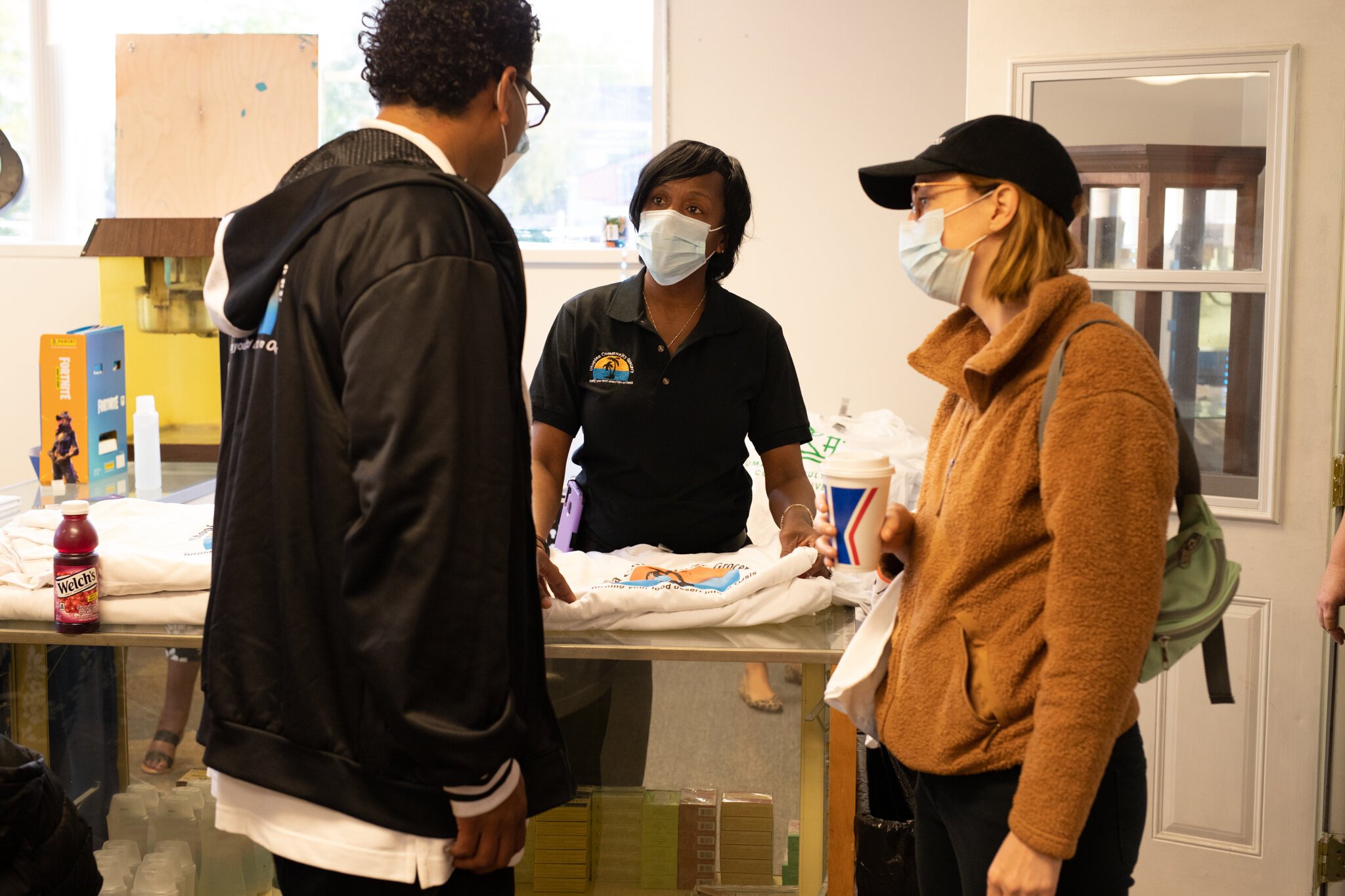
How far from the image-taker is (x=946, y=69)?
4340 millimetres

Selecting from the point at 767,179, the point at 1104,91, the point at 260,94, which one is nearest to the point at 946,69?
the point at 767,179

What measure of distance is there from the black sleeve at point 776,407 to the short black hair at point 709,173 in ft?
0.75

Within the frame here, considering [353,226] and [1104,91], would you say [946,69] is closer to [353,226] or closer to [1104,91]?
[1104,91]

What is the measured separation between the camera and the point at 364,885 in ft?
4.26

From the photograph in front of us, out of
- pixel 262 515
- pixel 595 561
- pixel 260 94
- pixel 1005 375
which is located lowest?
pixel 595 561

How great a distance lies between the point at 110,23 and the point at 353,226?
4372 mm

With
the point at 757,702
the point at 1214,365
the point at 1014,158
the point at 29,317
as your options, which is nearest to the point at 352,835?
the point at 757,702

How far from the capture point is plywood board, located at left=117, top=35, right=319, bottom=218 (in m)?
4.20

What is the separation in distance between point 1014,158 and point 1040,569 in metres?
0.50

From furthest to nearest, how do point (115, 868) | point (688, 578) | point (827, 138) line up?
point (827, 138) → point (115, 868) → point (688, 578)

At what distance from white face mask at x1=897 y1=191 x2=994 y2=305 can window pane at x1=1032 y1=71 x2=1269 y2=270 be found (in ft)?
5.21

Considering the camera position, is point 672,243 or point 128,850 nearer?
point 128,850

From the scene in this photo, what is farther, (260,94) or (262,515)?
(260,94)

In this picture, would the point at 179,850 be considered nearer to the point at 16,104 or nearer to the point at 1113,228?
the point at 1113,228
